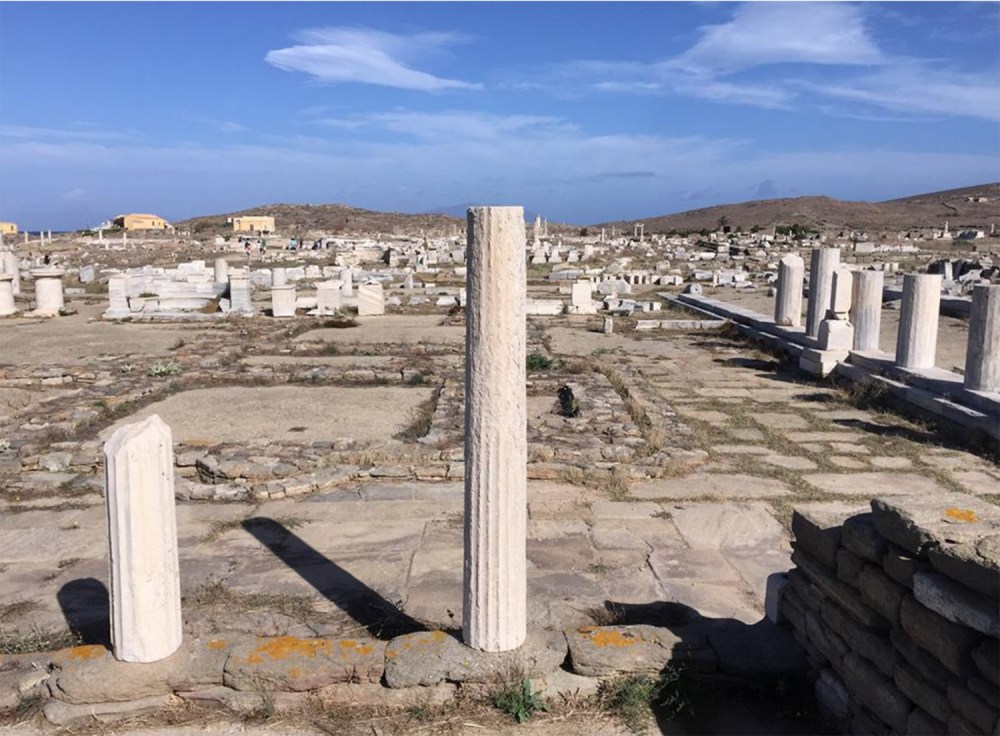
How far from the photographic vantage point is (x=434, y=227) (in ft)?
241

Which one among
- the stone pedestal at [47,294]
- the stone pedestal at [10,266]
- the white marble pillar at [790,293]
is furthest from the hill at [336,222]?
the white marble pillar at [790,293]

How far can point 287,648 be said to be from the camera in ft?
12.5

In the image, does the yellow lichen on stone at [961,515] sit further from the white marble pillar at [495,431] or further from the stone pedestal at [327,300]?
the stone pedestal at [327,300]

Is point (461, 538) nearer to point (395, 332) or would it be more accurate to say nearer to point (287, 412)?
point (287, 412)

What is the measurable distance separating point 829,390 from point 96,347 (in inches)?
503

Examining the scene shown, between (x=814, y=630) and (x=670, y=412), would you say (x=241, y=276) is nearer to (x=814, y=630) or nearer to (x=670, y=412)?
(x=670, y=412)

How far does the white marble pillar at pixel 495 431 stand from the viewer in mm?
3643

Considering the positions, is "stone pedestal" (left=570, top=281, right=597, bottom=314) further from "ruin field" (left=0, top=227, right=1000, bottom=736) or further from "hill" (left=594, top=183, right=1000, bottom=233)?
"hill" (left=594, top=183, right=1000, bottom=233)

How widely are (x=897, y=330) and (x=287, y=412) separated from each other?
11.5m

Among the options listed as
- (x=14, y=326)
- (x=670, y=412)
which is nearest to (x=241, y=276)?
(x=14, y=326)

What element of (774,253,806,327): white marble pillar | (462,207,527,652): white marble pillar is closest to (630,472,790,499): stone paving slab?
(462,207,527,652): white marble pillar

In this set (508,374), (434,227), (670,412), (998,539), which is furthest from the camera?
(434,227)

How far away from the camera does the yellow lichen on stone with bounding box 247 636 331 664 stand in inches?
148

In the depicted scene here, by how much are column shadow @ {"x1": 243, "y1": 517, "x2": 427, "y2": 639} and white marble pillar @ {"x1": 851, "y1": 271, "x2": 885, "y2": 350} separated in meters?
9.29
